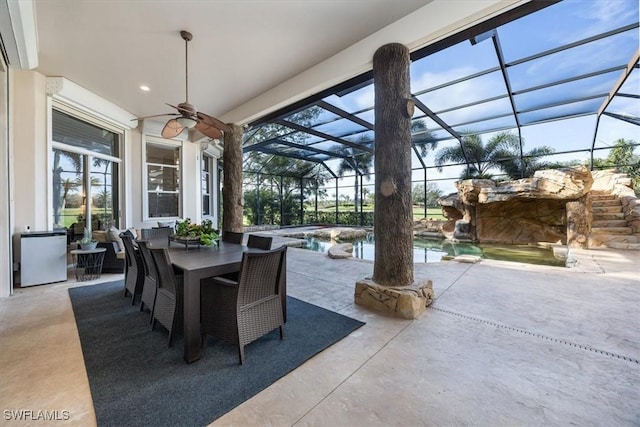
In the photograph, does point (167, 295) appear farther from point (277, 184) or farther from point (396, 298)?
point (277, 184)

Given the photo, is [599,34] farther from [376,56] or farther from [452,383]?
[452,383]

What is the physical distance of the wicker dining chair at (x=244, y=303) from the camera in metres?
1.85

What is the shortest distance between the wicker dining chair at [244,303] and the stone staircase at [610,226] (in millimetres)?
7938

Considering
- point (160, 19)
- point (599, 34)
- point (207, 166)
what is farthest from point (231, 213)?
point (599, 34)

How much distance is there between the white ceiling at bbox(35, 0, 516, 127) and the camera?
2.57 metres

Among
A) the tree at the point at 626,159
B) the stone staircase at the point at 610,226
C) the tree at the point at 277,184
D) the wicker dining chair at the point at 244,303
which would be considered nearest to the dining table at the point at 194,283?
the wicker dining chair at the point at 244,303

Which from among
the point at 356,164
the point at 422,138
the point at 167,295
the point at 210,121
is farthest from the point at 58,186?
the point at 356,164

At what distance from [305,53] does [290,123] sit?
10.6 ft

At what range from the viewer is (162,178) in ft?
20.8

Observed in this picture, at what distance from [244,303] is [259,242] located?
945mm

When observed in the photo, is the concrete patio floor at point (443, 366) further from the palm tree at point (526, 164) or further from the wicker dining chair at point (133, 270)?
the palm tree at point (526, 164)

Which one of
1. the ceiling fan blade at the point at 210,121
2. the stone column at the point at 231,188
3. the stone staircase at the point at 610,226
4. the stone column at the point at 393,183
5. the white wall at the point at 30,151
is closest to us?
the stone column at the point at 393,183

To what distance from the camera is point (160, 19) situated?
8.98 feet

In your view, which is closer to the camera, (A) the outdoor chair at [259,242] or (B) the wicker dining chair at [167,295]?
(B) the wicker dining chair at [167,295]
